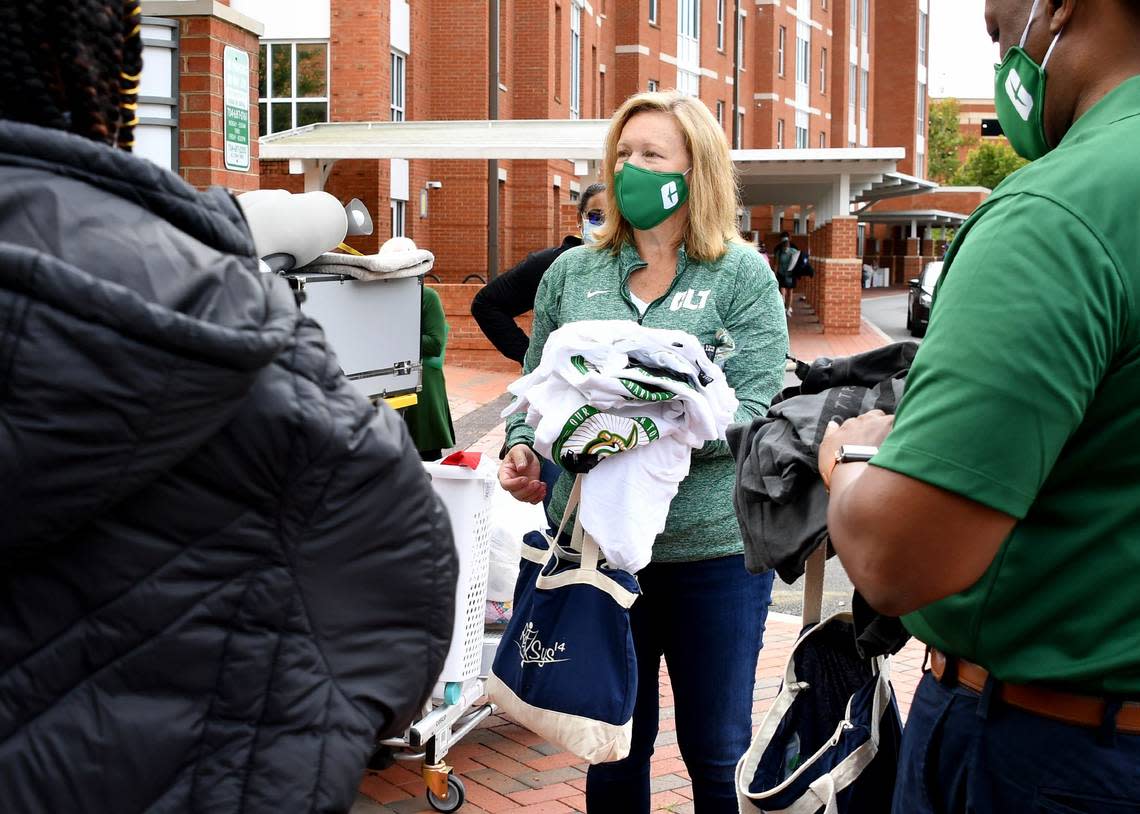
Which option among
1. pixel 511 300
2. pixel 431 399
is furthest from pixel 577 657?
pixel 431 399

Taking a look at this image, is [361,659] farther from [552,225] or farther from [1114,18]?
[552,225]

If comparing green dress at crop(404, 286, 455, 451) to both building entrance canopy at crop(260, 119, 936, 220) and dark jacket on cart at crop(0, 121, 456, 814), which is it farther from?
building entrance canopy at crop(260, 119, 936, 220)

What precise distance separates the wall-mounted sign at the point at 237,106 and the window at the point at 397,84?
2275 cm

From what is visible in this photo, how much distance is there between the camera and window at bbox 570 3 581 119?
38000mm

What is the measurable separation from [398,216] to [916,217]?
4255 cm

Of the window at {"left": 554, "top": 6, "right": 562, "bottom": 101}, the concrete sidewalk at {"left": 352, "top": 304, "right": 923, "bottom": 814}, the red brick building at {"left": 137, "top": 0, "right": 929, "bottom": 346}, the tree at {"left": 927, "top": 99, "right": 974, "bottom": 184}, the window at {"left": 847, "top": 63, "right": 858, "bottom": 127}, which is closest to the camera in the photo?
the concrete sidewalk at {"left": 352, "top": 304, "right": 923, "bottom": 814}

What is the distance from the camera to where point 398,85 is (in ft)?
98.8

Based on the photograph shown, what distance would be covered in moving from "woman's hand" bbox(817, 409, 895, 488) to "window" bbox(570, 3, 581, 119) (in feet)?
121

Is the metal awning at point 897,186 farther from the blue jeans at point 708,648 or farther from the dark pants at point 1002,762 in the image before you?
the dark pants at point 1002,762

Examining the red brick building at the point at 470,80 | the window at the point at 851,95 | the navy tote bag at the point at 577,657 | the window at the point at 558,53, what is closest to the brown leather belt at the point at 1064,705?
the navy tote bag at the point at 577,657

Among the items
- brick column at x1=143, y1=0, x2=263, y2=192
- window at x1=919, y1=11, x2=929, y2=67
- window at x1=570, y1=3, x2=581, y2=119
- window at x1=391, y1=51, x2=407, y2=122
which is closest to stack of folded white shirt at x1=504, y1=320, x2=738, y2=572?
brick column at x1=143, y1=0, x2=263, y2=192

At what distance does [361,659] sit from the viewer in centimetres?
144

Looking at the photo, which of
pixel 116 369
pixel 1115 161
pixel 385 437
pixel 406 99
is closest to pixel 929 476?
pixel 1115 161

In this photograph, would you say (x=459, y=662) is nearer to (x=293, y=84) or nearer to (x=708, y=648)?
(x=708, y=648)
